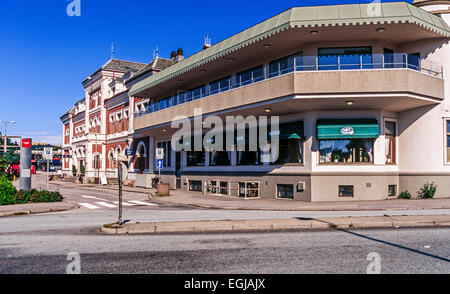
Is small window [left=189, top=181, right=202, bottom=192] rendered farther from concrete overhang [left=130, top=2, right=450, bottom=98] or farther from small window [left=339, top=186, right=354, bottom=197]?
small window [left=339, top=186, right=354, bottom=197]

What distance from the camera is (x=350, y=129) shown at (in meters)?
19.4

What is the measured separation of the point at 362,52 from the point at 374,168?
19.4 ft

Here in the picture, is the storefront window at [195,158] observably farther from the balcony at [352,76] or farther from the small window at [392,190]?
the small window at [392,190]

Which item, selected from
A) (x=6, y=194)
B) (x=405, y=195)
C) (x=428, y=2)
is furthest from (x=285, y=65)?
(x=6, y=194)

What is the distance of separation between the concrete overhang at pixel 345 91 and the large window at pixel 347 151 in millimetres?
1780

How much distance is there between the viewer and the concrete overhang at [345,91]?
17500 mm

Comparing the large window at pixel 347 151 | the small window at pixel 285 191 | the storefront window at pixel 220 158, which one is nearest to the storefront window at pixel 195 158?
the storefront window at pixel 220 158

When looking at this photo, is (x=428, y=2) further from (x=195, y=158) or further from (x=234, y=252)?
(x=234, y=252)

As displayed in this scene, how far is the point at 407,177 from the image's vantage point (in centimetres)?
2034

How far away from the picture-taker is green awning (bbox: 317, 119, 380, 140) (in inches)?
764

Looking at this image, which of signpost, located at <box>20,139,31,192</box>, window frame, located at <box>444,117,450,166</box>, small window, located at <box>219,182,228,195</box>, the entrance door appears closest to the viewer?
window frame, located at <box>444,117,450,166</box>

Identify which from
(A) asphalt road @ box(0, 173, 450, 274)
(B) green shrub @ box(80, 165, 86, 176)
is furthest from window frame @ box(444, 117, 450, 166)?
(B) green shrub @ box(80, 165, 86, 176)

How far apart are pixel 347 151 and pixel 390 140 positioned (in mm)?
2699

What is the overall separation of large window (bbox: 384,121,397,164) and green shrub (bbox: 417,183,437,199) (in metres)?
1.96
